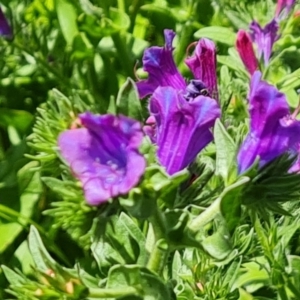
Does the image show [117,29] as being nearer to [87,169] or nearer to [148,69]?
[148,69]

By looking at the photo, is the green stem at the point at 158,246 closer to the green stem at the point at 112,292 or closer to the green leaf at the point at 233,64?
the green stem at the point at 112,292

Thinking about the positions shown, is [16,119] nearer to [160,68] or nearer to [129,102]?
[160,68]

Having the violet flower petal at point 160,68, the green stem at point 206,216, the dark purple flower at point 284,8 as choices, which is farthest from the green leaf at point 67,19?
the green stem at point 206,216

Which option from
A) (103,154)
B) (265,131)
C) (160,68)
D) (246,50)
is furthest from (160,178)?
(246,50)

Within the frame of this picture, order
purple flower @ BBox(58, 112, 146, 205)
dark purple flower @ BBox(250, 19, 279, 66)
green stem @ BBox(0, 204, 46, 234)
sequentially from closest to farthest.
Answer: purple flower @ BBox(58, 112, 146, 205)
green stem @ BBox(0, 204, 46, 234)
dark purple flower @ BBox(250, 19, 279, 66)

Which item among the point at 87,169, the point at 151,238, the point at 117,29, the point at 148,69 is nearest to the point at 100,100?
the point at 117,29

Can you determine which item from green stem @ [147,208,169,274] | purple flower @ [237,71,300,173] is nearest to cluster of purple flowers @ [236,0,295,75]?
purple flower @ [237,71,300,173]

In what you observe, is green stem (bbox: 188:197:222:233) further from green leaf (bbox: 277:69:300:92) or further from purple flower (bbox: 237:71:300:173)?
green leaf (bbox: 277:69:300:92)
